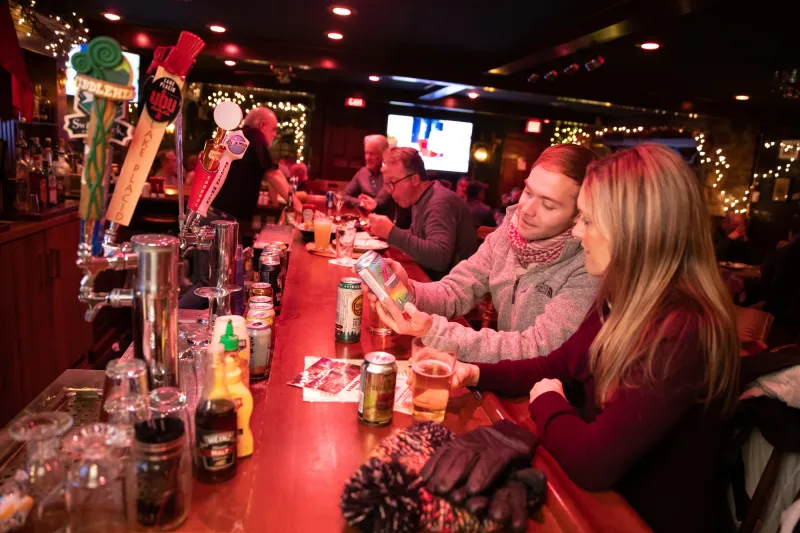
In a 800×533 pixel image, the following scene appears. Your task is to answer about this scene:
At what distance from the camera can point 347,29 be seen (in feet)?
17.9

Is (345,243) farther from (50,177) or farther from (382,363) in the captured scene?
(50,177)

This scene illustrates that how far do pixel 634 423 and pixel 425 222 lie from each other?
2.47 m

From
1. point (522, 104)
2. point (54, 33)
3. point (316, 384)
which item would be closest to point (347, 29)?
point (54, 33)

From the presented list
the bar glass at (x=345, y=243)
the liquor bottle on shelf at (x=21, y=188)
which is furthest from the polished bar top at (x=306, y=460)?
the liquor bottle on shelf at (x=21, y=188)

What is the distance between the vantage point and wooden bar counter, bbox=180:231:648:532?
2.76 ft

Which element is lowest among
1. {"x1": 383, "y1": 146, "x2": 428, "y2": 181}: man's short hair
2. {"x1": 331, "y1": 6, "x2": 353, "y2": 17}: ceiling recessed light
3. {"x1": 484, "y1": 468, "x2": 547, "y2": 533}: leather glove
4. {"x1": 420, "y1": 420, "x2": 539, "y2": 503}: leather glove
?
{"x1": 484, "y1": 468, "x2": 547, "y2": 533}: leather glove

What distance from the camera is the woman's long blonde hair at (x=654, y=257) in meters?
1.16

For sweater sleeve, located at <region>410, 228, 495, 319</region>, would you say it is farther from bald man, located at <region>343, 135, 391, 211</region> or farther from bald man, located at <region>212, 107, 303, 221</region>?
bald man, located at <region>343, 135, 391, 211</region>

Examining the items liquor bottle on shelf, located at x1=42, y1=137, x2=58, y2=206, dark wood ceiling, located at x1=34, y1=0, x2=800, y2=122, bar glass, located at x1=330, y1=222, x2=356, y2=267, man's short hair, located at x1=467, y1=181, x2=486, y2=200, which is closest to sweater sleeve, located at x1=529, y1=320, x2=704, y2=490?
bar glass, located at x1=330, y1=222, x2=356, y2=267

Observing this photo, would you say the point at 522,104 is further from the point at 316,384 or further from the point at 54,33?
the point at 316,384

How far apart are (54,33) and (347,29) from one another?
8.28 feet

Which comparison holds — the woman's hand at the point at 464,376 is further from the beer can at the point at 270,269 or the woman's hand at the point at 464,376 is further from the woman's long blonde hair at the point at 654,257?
the beer can at the point at 270,269

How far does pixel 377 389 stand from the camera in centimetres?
109

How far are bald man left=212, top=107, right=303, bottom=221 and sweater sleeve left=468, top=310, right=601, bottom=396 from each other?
3.23 meters
